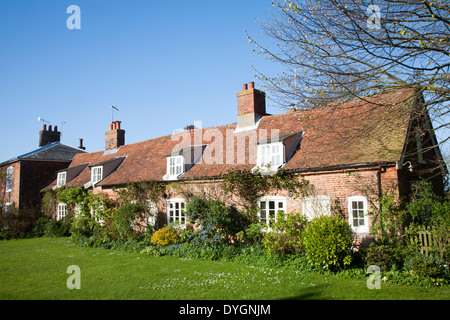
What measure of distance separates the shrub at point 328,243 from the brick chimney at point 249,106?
8.82 meters

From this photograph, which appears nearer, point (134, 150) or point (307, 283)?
point (307, 283)

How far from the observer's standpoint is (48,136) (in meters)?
33.3

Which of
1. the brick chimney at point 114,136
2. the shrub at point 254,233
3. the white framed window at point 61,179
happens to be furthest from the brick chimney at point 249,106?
the white framed window at point 61,179

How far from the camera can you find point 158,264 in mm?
12711

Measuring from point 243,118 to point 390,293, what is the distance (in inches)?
482

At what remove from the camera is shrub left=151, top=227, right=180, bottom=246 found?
15612mm

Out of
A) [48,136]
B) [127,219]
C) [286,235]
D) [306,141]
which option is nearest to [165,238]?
[127,219]

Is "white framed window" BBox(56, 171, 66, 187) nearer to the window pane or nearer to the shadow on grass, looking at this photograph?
the window pane

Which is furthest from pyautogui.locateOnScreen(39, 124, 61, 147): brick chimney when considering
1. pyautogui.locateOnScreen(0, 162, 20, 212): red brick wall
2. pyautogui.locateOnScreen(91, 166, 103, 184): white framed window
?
pyautogui.locateOnScreen(91, 166, 103, 184): white framed window

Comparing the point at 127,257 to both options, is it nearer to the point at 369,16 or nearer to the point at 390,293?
the point at 390,293

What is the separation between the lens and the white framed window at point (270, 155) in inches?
567

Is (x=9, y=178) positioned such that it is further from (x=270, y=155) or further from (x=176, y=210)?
(x=270, y=155)

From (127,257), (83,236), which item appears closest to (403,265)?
(127,257)

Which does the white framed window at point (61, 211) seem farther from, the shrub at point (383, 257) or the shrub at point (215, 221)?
the shrub at point (383, 257)
